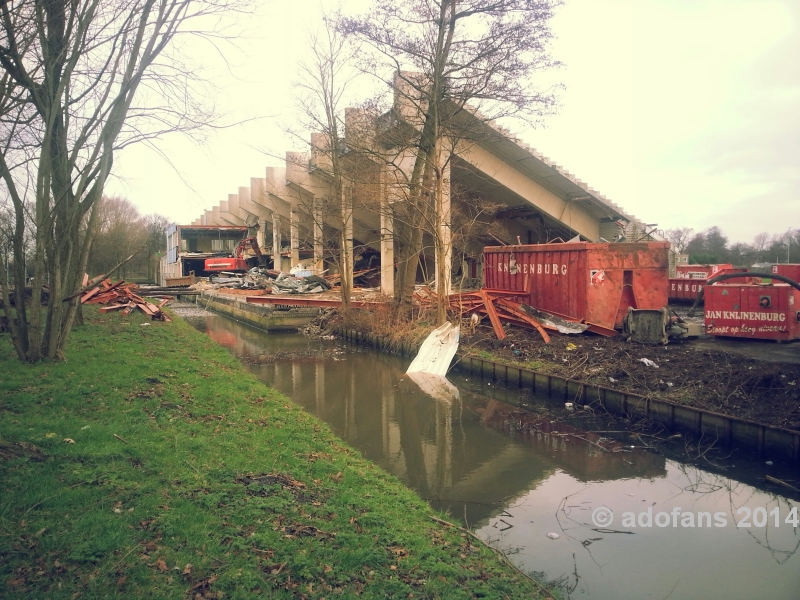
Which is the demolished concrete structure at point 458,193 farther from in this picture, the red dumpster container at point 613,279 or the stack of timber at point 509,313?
the red dumpster container at point 613,279

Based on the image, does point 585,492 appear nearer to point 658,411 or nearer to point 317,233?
point 658,411

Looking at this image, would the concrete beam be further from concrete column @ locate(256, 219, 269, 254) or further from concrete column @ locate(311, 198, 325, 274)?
concrete column @ locate(256, 219, 269, 254)

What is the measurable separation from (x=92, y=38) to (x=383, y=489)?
7.80 metres

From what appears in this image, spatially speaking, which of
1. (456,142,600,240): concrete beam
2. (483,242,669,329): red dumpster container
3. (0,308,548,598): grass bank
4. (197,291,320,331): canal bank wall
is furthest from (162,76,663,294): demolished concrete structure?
(0,308,548,598): grass bank

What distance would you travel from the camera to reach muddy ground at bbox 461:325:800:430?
27.1 feet

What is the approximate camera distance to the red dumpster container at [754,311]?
11852 mm

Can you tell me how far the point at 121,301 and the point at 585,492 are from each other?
19113 mm

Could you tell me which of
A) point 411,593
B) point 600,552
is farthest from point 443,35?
point 411,593

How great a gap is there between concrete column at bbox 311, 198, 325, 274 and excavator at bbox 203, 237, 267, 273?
12214 mm

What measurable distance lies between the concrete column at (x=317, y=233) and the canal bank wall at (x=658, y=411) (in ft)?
33.7

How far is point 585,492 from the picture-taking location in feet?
22.6

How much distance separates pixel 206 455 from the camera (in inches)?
219

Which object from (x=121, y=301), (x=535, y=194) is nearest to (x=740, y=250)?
(x=535, y=194)

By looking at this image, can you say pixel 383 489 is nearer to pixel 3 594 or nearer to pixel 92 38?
pixel 3 594
